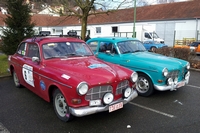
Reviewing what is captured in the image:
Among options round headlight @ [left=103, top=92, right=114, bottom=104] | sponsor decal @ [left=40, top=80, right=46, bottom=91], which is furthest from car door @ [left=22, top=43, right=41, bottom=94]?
round headlight @ [left=103, top=92, right=114, bottom=104]

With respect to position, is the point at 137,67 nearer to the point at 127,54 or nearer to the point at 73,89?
the point at 127,54

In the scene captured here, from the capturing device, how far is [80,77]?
3.53m

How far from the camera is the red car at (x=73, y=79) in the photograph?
11.3ft

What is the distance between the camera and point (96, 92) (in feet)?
11.7

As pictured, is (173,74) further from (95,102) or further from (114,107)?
(95,102)

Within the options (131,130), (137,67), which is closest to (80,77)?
(131,130)

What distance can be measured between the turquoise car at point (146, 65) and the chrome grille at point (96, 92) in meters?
2.02

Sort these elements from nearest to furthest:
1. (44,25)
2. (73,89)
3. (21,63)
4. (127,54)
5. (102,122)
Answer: (73,89), (102,122), (21,63), (127,54), (44,25)

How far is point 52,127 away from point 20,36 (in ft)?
29.4

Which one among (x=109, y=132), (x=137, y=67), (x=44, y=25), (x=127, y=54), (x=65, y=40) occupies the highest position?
(x=44, y=25)

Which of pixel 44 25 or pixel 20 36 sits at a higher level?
pixel 44 25

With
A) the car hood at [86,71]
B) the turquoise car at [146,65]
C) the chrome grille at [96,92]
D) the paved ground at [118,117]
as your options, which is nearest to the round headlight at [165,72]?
the turquoise car at [146,65]

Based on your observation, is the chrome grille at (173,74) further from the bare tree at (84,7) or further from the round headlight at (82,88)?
the bare tree at (84,7)

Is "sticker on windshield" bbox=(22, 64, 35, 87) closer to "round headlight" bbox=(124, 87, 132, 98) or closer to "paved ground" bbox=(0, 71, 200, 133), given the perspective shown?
"paved ground" bbox=(0, 71, 200, 133)
